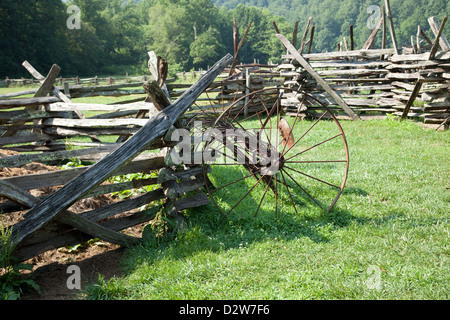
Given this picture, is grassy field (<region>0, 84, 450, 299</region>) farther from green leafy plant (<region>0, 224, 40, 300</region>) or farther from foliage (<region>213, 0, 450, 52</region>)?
foliage (<region>213, 0, 450, 52</region>)

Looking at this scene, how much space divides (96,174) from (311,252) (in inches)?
94.5

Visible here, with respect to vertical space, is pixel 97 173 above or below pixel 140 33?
below

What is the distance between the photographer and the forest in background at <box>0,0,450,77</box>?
40.9m

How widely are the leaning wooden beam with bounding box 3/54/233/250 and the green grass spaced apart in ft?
2.61

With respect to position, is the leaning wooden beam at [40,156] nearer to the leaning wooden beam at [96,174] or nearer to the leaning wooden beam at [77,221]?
the leaning wooden beam at [77,221]

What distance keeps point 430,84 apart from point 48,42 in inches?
1777

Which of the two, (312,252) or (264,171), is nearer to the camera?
(312,252)

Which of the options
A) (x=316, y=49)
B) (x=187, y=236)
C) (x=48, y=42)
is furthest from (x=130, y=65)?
(x=316, y=49)

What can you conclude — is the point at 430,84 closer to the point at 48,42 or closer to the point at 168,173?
the point at 168,173

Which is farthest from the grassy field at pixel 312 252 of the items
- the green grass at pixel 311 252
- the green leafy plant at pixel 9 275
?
the green leafy plant at pixel 9 275

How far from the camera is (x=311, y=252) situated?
3.69m

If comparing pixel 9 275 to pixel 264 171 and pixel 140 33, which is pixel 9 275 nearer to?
pixel 264 171

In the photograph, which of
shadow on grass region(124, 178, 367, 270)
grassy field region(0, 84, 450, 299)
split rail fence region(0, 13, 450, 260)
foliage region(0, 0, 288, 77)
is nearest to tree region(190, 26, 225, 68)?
foliage region(0, 0, 288, 77)

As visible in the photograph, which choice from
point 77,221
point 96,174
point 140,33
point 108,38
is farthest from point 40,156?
point 140,33
